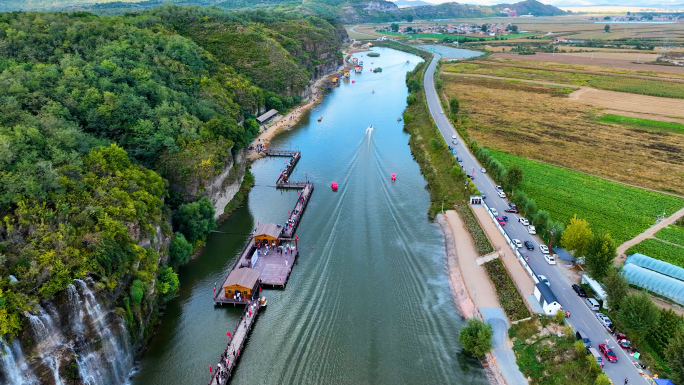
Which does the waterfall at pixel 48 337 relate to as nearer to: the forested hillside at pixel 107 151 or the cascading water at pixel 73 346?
the cascading water at pixel 73 346

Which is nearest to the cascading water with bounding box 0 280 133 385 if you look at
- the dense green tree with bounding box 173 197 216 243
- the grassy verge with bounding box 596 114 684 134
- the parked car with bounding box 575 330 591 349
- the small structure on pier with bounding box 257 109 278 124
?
the dense green tree with bounding box 173 197 216 243

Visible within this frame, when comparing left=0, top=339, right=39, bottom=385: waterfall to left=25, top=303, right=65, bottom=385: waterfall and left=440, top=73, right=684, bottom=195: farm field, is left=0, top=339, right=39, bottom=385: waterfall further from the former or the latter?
left=440, top=73, right=684, bottom=195: farm field

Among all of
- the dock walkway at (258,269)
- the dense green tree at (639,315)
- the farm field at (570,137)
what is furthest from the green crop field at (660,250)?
the dock walkway at (258,269)

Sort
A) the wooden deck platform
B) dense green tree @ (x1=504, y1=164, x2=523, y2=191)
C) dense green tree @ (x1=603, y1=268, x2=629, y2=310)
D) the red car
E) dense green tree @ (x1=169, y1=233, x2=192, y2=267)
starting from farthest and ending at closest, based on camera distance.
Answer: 1. dense green tree @ (x1=504, y1=164, x2=523, y2=191)
2. dense green tree @ (x1=169, y1=233, x2=192, y2=267)
3. dense green tree @ (x1=603, y1=268, x2=629, y2=310)
4. the wooden deck platform
5. the red car

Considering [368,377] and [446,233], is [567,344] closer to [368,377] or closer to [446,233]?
[368,377]

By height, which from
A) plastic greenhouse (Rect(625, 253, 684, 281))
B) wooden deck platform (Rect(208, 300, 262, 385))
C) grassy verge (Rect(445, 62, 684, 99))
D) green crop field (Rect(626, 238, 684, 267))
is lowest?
wooden deck platform (Rect(208, 300, 262, 385))
